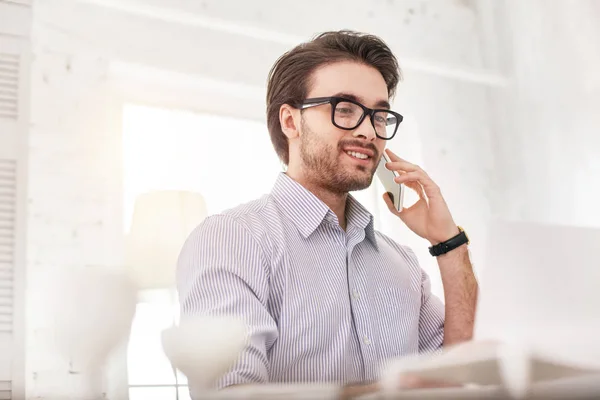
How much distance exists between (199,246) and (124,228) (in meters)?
0.91

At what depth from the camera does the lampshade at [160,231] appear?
6.73 ft

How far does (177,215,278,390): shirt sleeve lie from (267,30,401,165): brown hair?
0.43 metres

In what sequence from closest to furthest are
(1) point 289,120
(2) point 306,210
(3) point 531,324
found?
(3) point 531,324 < (2) point 306,210 < (1) point 289,120

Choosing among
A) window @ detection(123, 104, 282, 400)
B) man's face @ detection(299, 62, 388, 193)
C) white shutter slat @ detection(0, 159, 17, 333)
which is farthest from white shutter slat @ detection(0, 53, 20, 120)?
man's face @ detection(299, 62, 388, 193)

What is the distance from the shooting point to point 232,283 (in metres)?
1.09

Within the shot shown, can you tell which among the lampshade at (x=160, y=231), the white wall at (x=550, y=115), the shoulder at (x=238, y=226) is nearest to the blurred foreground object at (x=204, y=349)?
the shoulder at (x=238, y=226)

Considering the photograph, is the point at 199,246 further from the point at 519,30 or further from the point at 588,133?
the point at 519,30

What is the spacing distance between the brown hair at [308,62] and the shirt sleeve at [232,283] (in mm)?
428

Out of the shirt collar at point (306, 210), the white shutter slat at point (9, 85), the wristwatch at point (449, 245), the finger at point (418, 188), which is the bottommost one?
the wristwatch at point (449, 245)

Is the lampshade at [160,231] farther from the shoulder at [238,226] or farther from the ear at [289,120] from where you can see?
the shoulder at [238,226]

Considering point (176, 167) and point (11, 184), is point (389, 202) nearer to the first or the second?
point (176, 167)

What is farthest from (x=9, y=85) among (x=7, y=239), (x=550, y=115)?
(x=550, y=115)

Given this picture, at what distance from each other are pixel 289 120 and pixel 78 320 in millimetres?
713

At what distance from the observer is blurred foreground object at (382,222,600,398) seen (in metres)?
0.49
